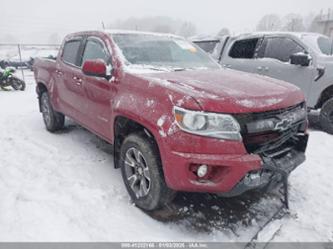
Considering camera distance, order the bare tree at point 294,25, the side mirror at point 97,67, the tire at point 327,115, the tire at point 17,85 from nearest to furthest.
Answer: the side mirror at point 97,67, the tire at point 327,115, the tire at point 17,85, the bare tree at point 294,25

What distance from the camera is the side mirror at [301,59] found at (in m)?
5.83

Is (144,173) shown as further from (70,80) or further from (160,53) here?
(70,80)

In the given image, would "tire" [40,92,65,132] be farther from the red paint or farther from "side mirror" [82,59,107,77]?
"side mirror" [82,59,107,77]

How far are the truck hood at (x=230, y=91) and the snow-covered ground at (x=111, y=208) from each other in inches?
44.6

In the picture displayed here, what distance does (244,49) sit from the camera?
712 cm

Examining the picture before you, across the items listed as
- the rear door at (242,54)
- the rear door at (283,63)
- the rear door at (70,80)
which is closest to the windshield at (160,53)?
the rear door at (70,80)

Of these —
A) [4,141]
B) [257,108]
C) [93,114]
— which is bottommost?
[4,141]

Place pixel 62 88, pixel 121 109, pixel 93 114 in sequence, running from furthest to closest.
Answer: pixel 62 88 < pixel 93 114 < pixel 121 109

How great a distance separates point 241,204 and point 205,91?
4.53 feet

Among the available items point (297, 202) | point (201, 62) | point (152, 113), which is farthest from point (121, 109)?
point (297, 202)

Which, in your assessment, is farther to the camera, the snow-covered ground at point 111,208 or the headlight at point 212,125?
the snow-covered ground at point 111,208

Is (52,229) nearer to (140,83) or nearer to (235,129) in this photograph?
(140,83)

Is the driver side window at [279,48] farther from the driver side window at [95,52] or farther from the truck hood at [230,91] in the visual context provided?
the driver side window at [95,52]

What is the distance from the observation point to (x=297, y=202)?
340 cm
